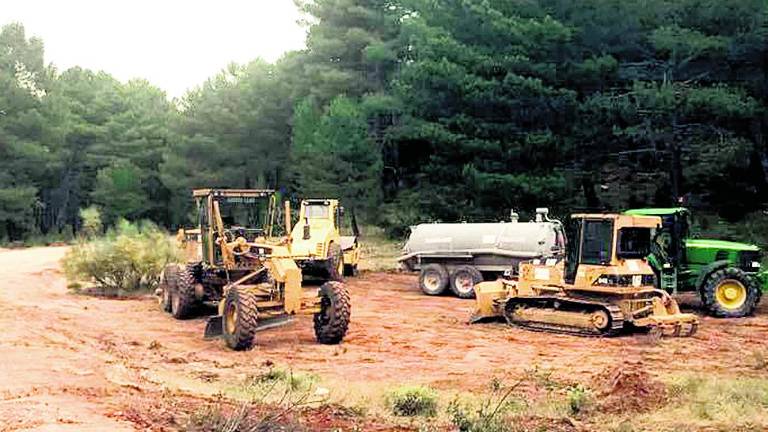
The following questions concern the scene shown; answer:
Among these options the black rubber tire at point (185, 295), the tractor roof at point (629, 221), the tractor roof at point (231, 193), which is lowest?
the black rubber tire at point (185, 295)

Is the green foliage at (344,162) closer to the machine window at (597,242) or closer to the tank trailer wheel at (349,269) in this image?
the tank trailer wheel at (349,269)

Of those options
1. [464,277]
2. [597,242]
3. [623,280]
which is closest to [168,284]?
[464,277]

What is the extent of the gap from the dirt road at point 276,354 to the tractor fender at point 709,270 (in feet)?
2.52

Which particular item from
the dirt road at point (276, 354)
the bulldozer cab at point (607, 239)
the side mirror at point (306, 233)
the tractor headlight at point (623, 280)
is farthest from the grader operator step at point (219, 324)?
the side mirror at point (306, 233)

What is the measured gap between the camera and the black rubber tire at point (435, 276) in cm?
2144

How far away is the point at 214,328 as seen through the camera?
557 inches

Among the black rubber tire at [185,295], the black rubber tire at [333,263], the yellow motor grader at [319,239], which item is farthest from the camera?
the black rubber tire at [333,263]

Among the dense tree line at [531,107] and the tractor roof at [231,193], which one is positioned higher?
the dense tree line at [531,107]

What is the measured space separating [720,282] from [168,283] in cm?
1143

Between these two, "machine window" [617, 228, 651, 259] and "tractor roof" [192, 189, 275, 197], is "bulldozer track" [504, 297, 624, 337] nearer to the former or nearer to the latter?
"machine window" [617, 228, 651, 259]

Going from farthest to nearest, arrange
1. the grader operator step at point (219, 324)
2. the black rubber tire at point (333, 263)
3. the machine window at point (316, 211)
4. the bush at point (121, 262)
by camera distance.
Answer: the machine window at point (316, 211)
the black rubber tire at point (333, 263)
the bush at point (121, 262)
the grader operator step at point (219, 324)

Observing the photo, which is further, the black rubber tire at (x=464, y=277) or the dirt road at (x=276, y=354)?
the black rubber tire at (x=464, y=277)

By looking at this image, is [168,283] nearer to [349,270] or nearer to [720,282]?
[349,270]

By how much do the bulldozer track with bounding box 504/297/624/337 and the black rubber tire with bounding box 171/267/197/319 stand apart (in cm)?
632
